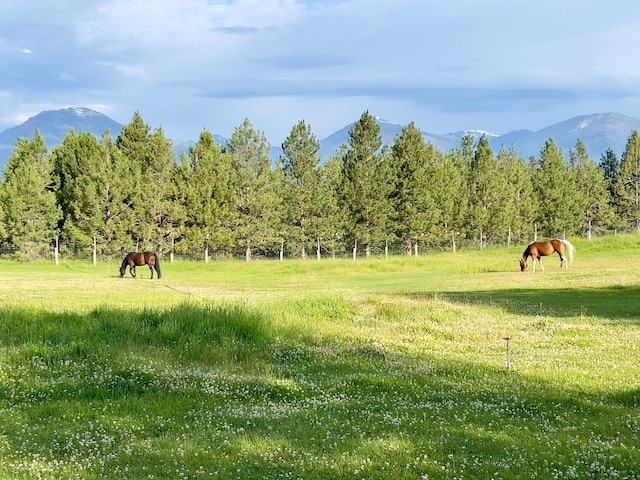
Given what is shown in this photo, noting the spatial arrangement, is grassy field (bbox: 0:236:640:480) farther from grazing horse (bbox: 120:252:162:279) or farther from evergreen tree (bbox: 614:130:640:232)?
evergreen tree (bbox: 614:130:640:232)

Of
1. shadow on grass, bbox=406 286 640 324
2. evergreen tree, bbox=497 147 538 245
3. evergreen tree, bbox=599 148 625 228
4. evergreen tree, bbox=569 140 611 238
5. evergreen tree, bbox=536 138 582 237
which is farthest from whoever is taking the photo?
evergreen tree, bbox=599 148 625 228

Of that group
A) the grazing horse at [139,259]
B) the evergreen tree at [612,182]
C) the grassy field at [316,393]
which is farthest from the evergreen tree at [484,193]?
the grassy field at [316,393]

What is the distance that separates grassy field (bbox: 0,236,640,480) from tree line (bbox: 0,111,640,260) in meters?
49.9

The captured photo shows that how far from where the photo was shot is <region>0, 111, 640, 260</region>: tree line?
64.8 m

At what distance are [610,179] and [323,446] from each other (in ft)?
343

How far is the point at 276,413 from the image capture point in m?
9.57

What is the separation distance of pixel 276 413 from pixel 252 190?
62.4m

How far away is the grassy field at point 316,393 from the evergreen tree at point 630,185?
8657 cm

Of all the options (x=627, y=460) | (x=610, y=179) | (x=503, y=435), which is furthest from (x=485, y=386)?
(x=610, y=179)

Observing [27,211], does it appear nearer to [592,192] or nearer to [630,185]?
[592,192]

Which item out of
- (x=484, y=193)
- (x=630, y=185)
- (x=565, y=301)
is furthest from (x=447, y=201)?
(x=565, y=301)

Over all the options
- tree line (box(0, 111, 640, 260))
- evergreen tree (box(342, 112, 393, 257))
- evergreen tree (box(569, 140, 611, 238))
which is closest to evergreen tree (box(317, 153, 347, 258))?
tree line (box(0, 111, 640, 260))

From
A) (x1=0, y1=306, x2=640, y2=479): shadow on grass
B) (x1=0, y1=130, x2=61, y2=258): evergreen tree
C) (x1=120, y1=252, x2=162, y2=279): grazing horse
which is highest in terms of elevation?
(x1=0, y1=130, x2=61, y2=258): evergreen tree

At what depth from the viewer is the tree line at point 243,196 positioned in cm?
6481
